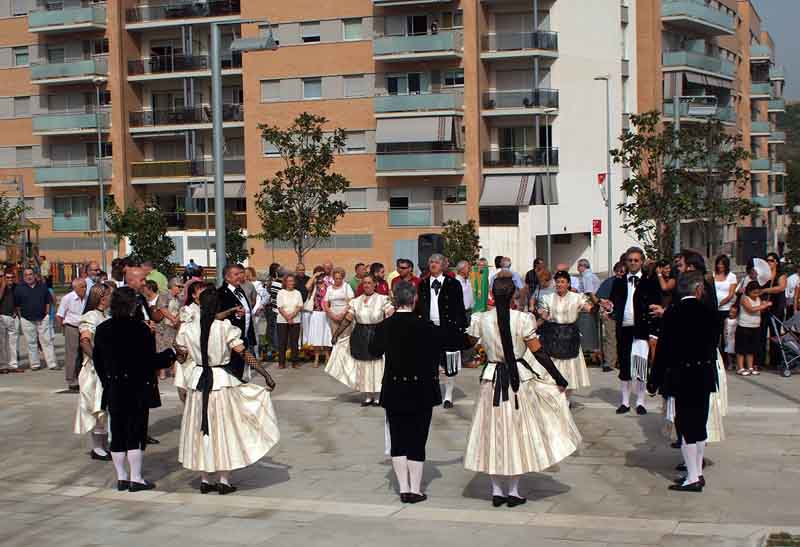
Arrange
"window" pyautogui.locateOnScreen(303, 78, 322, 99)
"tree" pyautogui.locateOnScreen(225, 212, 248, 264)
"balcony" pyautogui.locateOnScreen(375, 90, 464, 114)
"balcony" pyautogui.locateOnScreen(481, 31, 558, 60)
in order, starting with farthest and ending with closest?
"window" pyautogui.locateOnScreen(303, 78, 322, 99)
"balcony" pyautogui.locateOnScreen(481, 31, 558, 60)
"balcony" pyautogui.locateOnScreen(375, 90, 464, 114)
"tree" pyautogui.locateOnScreen(225, 212, 248, 264)

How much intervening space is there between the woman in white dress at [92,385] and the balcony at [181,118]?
154 feet

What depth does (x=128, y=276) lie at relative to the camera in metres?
12.9

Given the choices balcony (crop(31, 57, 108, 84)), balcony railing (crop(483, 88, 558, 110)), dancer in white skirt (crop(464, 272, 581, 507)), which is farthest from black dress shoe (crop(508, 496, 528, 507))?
→ balcony (crop(31, 57, 108, 84))

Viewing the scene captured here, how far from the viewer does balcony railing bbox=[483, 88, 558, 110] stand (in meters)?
54.5

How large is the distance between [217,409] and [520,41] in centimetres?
4606

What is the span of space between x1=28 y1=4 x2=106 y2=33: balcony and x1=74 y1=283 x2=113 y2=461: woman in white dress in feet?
168

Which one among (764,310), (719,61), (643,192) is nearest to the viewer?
(764,310)

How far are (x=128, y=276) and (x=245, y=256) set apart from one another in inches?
1552

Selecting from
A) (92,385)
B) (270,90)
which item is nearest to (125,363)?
(92,385)

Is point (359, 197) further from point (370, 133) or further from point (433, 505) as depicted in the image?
point (433, 505)

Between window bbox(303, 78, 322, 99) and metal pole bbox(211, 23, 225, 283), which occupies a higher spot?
window bbox(303, 78, 322, 99)

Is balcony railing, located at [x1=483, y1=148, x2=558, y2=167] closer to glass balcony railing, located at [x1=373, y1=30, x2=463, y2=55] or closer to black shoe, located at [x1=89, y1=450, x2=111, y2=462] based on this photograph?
glass balcony railing, located at [x1=373, y1=30, x2=463, y2=55]

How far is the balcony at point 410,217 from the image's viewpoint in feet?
181

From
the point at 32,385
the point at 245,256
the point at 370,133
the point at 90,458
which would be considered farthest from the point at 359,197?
the point at 90,458
